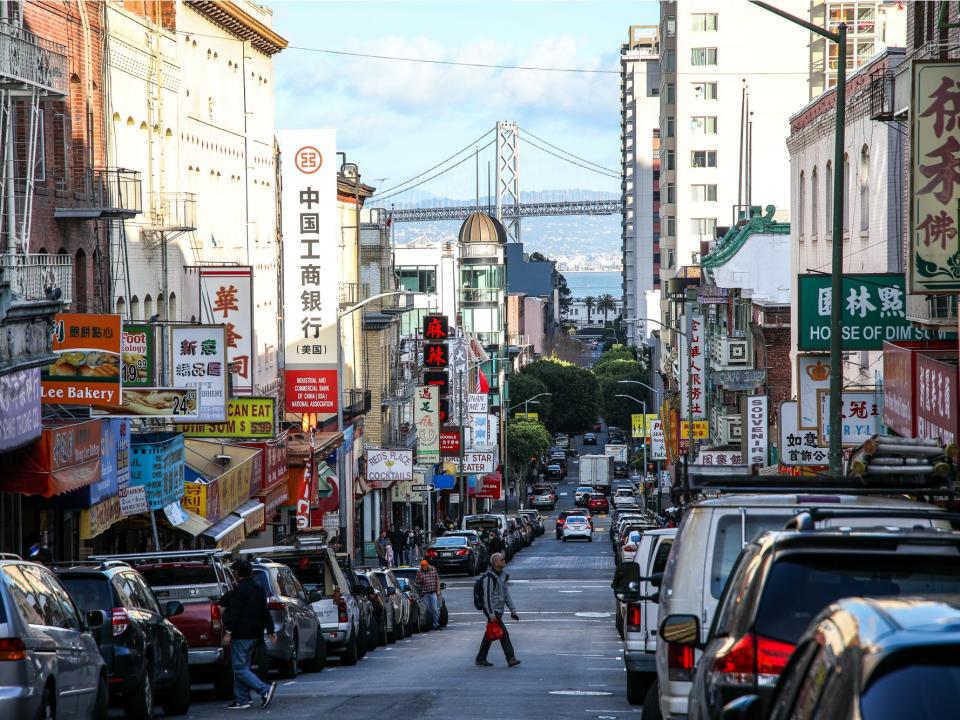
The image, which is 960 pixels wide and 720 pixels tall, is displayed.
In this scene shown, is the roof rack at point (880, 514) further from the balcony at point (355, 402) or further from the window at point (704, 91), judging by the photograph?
the window at point (704, 91)

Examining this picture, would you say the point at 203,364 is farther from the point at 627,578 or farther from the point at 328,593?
the point at 627,578

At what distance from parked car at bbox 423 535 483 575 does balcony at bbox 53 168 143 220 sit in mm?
23304

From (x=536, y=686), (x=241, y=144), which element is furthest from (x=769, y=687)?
(x=241, y=144)

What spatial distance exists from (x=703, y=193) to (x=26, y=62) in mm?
96327

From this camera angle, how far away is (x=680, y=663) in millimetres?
11211

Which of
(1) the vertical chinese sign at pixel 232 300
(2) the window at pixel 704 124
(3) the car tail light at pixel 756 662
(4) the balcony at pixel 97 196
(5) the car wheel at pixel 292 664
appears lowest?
(5) the car wheel at pixel 292 664

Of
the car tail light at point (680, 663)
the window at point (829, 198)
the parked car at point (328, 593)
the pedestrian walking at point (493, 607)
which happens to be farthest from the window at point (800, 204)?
the car tail light at point (680, 663)

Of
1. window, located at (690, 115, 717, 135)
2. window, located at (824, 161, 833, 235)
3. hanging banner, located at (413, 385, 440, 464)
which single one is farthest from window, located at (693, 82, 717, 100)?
window, located at (824, 161, 833, 235)

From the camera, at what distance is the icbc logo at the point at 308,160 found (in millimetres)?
51812

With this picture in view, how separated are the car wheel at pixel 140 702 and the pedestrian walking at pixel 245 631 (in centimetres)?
212

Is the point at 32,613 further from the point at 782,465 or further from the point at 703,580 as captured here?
the point at 782,465

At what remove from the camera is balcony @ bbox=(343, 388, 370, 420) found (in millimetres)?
63672

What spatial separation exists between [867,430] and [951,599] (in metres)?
25.0

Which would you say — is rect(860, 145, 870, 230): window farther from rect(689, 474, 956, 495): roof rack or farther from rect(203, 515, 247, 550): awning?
rect(689, 474, 956, 495): roof rack
